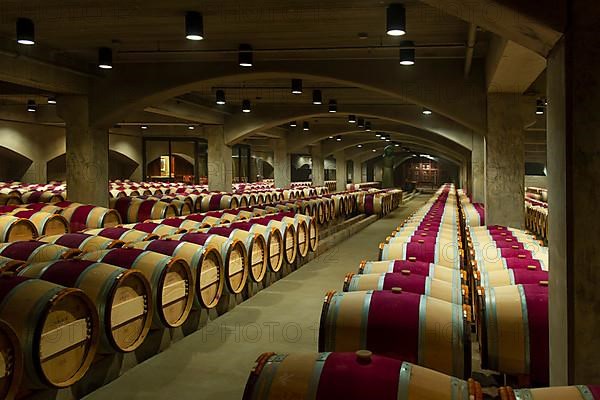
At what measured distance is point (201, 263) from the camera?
5672mm

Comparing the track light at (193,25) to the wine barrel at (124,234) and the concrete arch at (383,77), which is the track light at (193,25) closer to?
the wine barrel at (124,234)

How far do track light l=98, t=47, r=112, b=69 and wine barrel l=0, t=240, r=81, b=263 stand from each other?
176 inches

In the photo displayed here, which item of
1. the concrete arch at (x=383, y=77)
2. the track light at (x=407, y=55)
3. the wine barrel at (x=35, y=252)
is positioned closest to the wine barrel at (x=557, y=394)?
the wine barrel at (x=35, y=252)

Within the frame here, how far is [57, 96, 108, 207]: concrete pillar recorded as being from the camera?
11.3 m

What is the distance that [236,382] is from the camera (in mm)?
4508

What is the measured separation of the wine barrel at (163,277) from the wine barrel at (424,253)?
1.88m

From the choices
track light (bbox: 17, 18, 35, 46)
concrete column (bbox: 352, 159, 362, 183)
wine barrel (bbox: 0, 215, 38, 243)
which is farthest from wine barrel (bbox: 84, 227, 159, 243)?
concrete column (bbox: 352, 159, 362, 183)

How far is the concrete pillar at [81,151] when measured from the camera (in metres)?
11.3

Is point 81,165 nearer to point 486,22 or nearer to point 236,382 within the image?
point 236,382

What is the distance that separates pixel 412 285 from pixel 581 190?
55.0 inches

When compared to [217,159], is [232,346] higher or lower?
lower

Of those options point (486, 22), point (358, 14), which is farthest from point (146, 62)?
point (486, 22)

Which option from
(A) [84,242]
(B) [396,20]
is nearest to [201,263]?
(A) [84,242]

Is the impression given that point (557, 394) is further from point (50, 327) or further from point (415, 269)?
point (50, 327)
